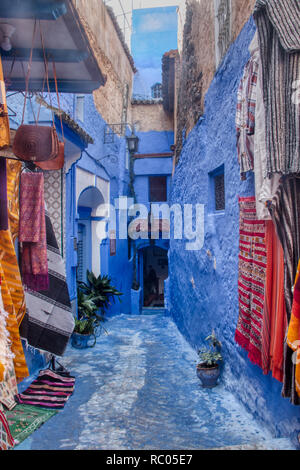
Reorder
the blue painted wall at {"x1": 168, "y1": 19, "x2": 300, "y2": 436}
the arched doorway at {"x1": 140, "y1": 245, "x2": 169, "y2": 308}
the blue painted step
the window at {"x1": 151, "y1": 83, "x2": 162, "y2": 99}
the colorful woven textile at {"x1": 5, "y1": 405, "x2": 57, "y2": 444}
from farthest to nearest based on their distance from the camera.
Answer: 1. the window at {"x1": 151, "y1": 83, "x2": 162, "y2": 99}
2. the arched doorway at {"x1": 140, "y1": 245, "x2": 169, "y2": 308}
3. the blue painted step
4. the blue painted wall at {"x1": 168, "y1": 19, "x2": 300, "y2": 436}
5. the colorful woven textile at {"x1": 5, "y1": 405, "x2": 57, "y2": 444}

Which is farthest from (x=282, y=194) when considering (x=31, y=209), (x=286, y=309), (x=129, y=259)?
(x=129, y=259)

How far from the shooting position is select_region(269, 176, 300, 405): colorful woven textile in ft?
8.67

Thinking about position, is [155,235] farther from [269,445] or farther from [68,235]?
[269,445]

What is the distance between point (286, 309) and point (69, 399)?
9.94ft

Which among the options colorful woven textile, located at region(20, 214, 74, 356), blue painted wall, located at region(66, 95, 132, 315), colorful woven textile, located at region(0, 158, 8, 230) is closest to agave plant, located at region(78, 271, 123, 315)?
blue painted wall, located at region(66, 95, 132, 315)

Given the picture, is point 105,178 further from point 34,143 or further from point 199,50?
point 34,143

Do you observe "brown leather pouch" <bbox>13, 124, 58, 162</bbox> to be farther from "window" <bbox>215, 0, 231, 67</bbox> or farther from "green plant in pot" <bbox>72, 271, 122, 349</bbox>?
"green plant in pot" <bbox>72, 271, 122, 349</bbox>

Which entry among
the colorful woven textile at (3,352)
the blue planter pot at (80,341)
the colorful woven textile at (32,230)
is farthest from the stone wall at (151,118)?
the colorful woven textile at (3,352)

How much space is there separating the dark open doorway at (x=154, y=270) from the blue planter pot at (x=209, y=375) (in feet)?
43.0

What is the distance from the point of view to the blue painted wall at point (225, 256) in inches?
143

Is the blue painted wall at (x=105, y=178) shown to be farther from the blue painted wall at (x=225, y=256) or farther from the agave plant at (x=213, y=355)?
the agave plant at (x=213, y=355)

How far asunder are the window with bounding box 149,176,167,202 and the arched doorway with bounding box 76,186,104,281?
5.16 metres

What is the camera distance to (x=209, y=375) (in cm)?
486

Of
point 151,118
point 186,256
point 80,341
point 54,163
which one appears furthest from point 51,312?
point 151,118
